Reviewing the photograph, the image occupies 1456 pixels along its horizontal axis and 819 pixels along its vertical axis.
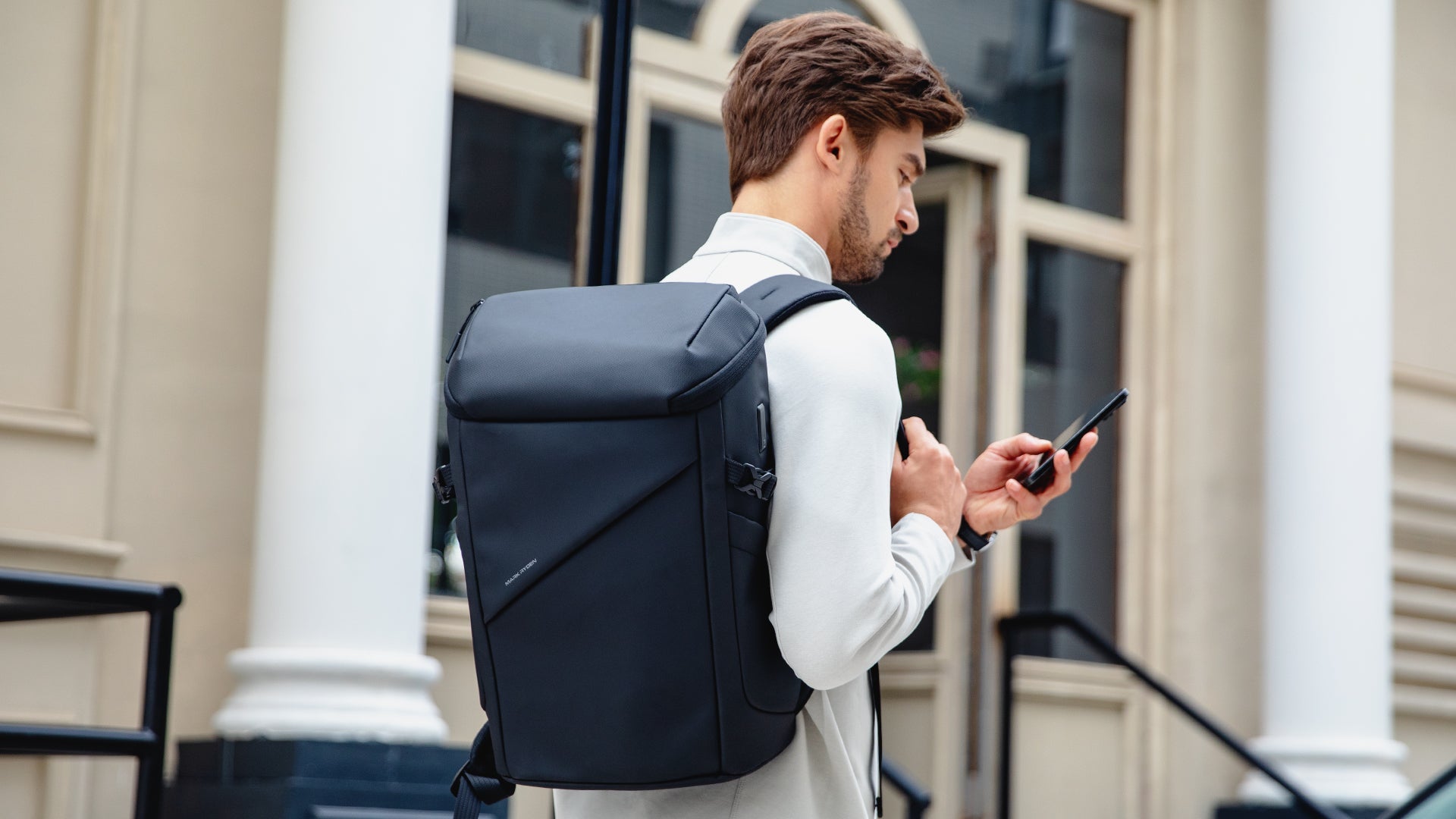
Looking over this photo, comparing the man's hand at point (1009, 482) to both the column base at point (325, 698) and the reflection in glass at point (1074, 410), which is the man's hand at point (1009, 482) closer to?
the column base at point (325, 698)

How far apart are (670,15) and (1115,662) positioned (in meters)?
2.53

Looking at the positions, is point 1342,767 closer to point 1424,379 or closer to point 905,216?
point 1424,379

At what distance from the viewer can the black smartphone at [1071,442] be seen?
4.78ft

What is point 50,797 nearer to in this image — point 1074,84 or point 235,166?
point 235,166

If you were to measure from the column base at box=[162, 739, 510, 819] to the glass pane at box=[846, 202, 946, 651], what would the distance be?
2.58 metres

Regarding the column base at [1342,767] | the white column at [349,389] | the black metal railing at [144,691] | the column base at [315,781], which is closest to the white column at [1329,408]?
the column base at [1342,767]

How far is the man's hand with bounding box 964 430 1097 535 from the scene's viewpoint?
1.46m

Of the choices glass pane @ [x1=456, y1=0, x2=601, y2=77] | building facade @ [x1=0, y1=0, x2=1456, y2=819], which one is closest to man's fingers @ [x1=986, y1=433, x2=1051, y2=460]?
building facade @ [x1=0, y1=0, x2=1456, y2=819]

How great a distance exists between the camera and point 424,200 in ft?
13.6

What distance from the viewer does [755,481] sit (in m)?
1.22

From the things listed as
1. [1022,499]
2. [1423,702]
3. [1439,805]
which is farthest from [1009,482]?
[1423,702]

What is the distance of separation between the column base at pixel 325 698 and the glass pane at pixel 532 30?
1840mm

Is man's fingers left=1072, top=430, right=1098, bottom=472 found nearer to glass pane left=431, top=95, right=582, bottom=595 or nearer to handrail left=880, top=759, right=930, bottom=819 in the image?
handrail left=880, top=759, right=930, bottom=819

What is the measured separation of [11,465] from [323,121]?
3.59 ft
